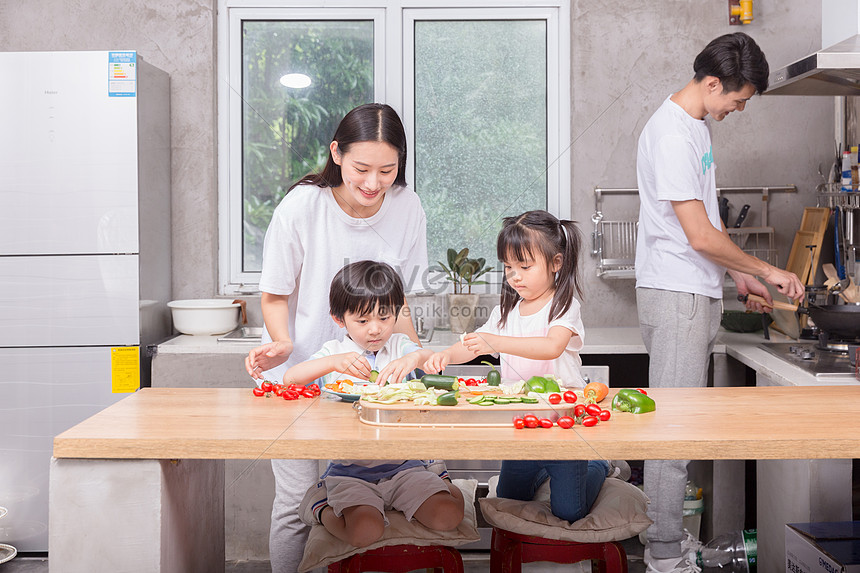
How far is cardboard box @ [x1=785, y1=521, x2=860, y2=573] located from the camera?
1.68m

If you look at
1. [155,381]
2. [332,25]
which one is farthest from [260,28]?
[155,381]

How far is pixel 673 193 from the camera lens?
6.77 ft

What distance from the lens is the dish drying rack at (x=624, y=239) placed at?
295 centimetres

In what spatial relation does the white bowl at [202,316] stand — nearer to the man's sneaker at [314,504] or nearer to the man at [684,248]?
the man's sneaker at [314,504]

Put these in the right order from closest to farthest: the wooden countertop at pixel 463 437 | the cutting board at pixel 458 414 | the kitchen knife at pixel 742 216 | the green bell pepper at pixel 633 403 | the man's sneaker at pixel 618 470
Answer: the wooden countertop at pixel 463 437 → the cutting board at pixel 458 414 → the green bell pepper at pixel 633 403 → the man's sneaker at pixel 618 470 → the kitchen knife at pixel 742 216

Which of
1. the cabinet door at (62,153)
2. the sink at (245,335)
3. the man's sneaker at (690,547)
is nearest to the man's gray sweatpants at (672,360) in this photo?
the man's sneaker at (690,547)

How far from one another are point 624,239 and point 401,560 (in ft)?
6.09

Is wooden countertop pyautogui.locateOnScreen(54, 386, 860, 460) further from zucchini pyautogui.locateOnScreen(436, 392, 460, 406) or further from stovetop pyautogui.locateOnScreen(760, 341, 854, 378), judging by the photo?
stovetop pyautogui.locateOnScreen(760, 341, 854, 378)

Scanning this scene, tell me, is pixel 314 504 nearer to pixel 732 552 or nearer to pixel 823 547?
pixel 823 547

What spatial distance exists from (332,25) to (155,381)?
143cm

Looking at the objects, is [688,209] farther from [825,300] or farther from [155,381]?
[155,381]

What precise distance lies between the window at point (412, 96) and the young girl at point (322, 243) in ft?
Result: 3.78

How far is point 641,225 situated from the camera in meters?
2.27

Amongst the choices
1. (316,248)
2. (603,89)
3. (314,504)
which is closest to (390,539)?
(314,504)
